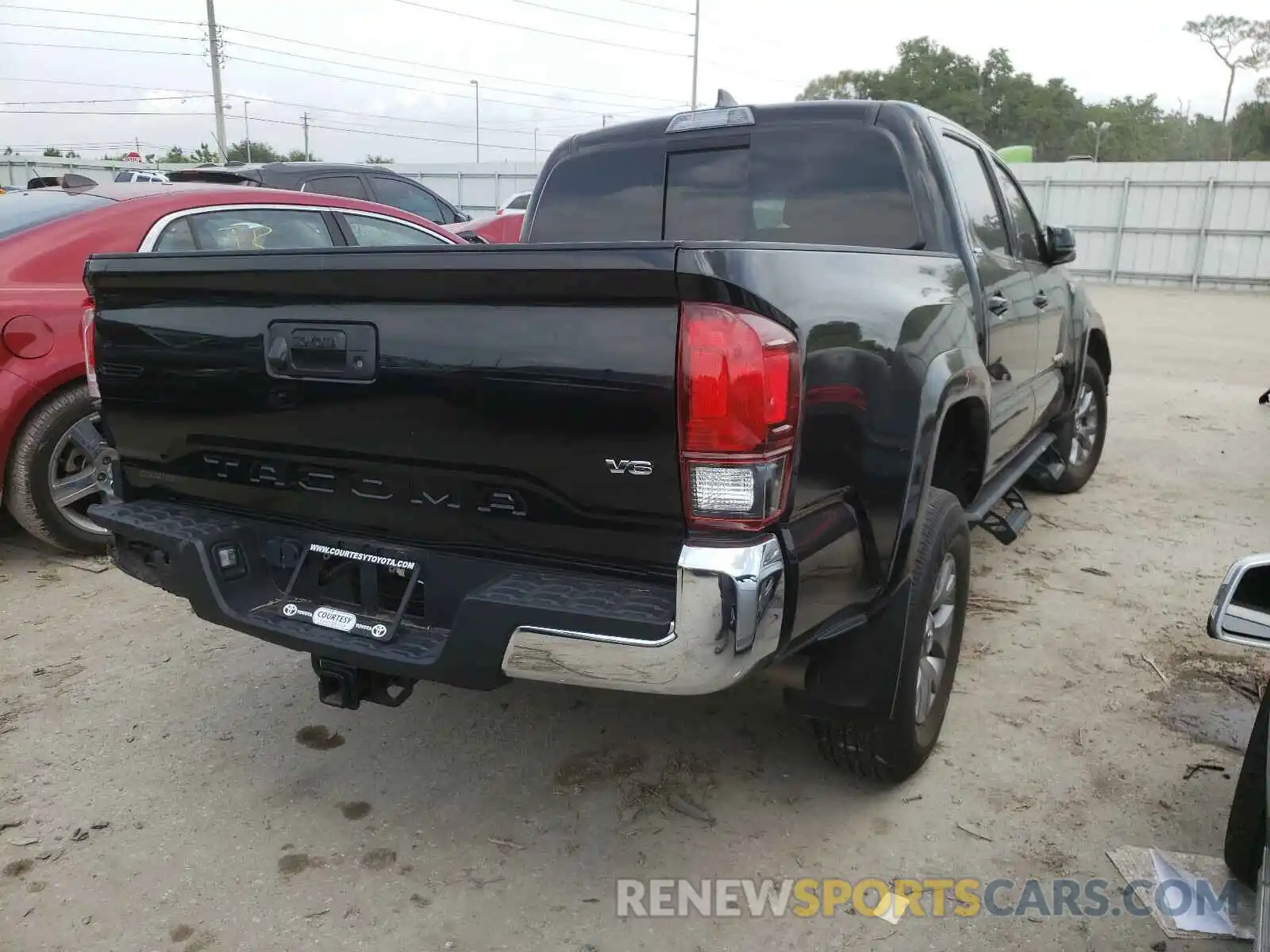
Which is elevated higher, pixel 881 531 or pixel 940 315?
pixel 940 315

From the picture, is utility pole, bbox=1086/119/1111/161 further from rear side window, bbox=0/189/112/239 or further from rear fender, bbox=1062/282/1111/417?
rear side window, bbox=0/189/112/239

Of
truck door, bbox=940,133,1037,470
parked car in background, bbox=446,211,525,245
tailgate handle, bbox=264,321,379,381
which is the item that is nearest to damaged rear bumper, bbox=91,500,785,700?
tailgate handle, bbox=264,321,379,381

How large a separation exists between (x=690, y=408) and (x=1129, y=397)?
330 inches

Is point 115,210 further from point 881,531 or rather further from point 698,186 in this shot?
point 881,531

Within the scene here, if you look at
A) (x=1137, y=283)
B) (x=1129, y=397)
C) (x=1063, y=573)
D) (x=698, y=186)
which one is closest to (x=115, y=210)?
(x=698, y=186)

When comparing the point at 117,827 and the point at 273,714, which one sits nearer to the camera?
the point at 117,827

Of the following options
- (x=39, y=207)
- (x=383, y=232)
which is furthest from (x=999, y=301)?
(x=39, y=207)

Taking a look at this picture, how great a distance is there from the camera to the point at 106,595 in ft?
14.1

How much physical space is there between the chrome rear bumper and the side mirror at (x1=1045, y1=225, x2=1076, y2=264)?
3062mm

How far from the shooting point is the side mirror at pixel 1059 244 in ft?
14.2

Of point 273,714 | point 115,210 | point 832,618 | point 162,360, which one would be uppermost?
point 115,210

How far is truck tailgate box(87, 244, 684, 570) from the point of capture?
1998 millimetres

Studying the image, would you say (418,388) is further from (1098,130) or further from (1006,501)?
(1098,130)

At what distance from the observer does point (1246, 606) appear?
74.0 inches
